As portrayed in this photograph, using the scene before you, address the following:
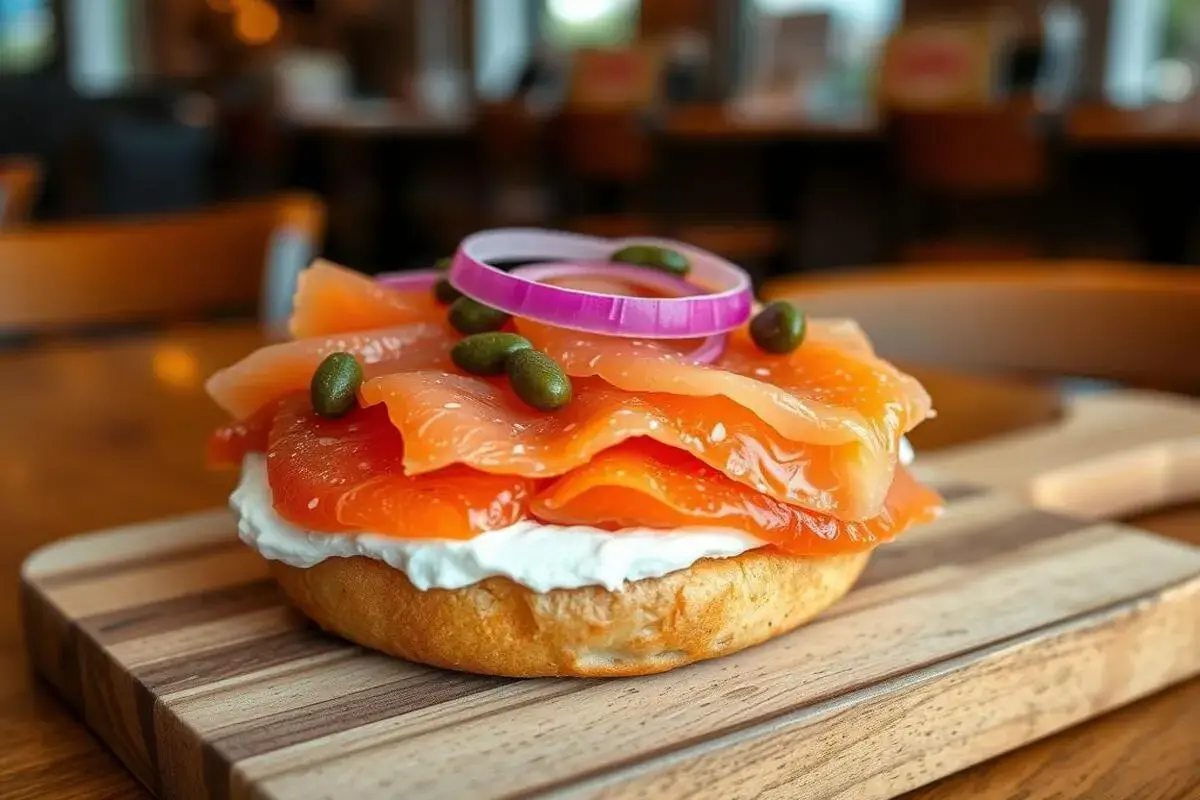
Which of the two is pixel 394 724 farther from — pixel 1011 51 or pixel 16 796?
pixel 1011 51

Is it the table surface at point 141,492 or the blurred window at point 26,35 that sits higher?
the blurred window at point 26,35

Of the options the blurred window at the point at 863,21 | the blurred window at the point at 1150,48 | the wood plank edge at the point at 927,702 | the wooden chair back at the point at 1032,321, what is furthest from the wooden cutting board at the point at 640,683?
the blurred window at the point at 863,21

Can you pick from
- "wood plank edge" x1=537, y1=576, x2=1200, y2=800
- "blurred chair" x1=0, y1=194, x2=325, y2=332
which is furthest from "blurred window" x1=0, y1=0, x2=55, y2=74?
"wood plank edge" x1=537, y1=576, x2=1200, y2=800

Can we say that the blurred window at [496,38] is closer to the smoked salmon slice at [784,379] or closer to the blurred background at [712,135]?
the blurred background at [712,135]

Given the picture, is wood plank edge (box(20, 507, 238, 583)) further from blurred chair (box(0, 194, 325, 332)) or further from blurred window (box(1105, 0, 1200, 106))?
blurred window (box(1105, 0, 1200, 106))

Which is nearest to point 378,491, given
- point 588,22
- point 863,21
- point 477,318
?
point 477,318

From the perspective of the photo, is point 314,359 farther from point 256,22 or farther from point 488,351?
point 256,22
